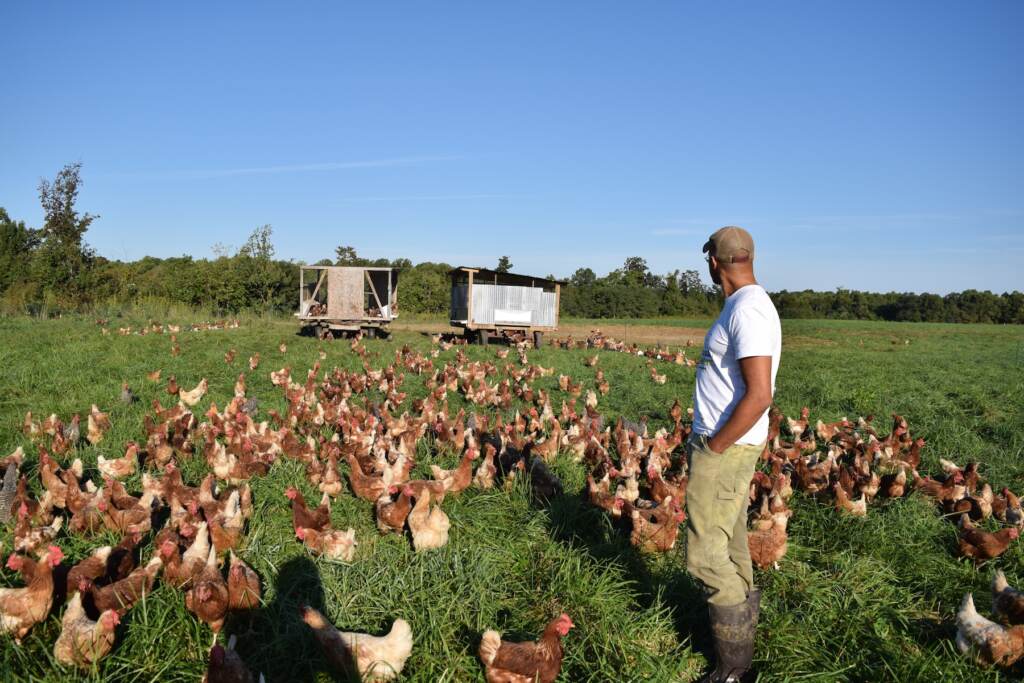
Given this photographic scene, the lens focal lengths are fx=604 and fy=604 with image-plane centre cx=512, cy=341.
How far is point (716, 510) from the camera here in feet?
9.54

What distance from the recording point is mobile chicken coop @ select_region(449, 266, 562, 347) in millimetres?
19234

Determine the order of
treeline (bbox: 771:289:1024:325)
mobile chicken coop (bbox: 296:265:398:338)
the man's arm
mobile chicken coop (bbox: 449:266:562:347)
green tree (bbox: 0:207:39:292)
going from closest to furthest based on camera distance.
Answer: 1. the man's arm
2. mobile chicken coop (bbox: 449:266:562:347)
3. mobile chicken coop (bbox: 296:265:398:338)
4. green tree (bbox: 0:207:39:292)
5. treeline (bbox: 771:289:1024:325)

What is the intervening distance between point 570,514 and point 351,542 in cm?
174

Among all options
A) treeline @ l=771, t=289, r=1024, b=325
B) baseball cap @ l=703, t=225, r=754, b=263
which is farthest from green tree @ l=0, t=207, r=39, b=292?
treeline @ l=771, t=289, r=1024, b=325

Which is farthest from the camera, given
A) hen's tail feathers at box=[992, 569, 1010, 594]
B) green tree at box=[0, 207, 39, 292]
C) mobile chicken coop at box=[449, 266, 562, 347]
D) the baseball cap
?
green tree at box=[0, 207, 39, 292]

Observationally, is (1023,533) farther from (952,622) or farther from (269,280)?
(269,280)

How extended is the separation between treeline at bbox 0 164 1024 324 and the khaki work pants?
62.4ft

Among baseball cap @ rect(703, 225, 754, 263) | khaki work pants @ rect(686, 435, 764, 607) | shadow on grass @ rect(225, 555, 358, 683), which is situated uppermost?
baseball cap @ rect(703, 225, 754, 263)

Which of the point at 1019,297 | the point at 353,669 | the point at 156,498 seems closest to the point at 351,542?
the point at 353,669

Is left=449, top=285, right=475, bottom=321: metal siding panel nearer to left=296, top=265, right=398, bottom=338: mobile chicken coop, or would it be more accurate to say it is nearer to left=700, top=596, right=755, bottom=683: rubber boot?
left=296, top=265, right=398, bottom=338: mobile chicken coop

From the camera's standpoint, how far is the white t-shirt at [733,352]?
2670 millimetres

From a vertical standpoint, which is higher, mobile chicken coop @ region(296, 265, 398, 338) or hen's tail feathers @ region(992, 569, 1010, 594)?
mobile chicken coop @ region(296, 265, 398, 338)

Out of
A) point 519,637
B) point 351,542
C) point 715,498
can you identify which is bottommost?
point 519,637

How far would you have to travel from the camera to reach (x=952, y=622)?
3574 mm
